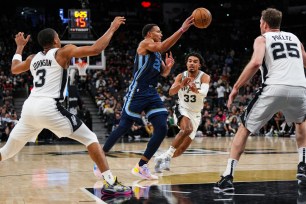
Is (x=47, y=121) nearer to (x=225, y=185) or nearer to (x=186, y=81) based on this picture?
(x=225, y=185)

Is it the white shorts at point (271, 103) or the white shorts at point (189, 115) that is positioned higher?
the white shorts at point (271, 103)

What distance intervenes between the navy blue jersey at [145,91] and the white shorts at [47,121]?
152cm

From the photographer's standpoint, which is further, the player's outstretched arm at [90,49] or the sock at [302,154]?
the sock at [302,154]

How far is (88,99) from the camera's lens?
22891 mm

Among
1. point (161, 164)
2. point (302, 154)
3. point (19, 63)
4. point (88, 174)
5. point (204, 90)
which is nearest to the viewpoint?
point (19, 63)

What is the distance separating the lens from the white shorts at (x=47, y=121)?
5508mm

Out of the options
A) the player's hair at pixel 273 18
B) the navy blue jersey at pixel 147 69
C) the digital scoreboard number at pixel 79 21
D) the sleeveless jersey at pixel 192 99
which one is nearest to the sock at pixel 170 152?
the sleeveless jersey at pixel 192 99

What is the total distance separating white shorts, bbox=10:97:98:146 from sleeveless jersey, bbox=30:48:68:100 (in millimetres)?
82

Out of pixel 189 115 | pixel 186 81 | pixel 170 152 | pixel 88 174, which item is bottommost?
pixel 88 174

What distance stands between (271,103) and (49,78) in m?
2.31

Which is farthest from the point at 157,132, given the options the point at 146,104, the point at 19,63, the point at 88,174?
the point at 19,63

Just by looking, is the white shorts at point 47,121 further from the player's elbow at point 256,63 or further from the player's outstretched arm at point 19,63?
the player's elbow at point 256,63

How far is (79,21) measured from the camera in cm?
1791

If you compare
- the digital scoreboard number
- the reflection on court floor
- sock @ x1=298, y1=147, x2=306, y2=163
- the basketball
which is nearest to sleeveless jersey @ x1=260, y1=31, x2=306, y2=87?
sock @ x1=298, y1=147, x2=306, y2=163
